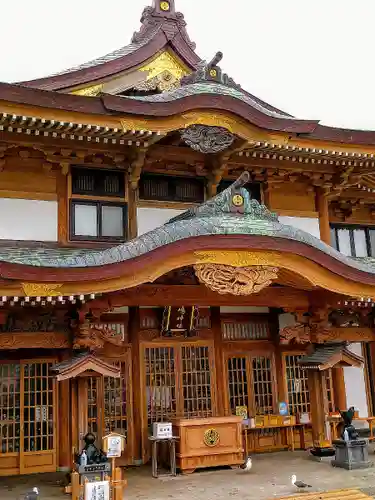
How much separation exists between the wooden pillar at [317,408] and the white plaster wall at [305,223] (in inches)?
150

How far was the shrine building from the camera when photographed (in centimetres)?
1061

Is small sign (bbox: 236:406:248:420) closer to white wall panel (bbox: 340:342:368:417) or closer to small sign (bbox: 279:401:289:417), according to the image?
small sign (bbox: 279:401:289:417)

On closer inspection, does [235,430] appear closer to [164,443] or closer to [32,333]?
[164,443]

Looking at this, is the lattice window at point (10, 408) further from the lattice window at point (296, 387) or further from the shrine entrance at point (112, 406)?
the lattice window at point (296, 387)

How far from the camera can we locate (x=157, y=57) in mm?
14867

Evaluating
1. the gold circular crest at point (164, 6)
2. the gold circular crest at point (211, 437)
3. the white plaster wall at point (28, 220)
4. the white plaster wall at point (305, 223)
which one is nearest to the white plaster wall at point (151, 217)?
the white plaster wall at point (28, 220)

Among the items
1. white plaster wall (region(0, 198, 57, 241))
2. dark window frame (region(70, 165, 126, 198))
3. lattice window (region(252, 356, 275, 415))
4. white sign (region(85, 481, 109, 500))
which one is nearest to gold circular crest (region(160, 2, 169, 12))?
dark window frame (region(70, 165, 126, 198))

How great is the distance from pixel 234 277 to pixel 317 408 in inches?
150

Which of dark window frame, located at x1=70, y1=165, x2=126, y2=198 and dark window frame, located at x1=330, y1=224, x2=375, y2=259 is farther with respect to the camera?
dark window frame, located at x1=330, y1=224, x2=375, y2=259

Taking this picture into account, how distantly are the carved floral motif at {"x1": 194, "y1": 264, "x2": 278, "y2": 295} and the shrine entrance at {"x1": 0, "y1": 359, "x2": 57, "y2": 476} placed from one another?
396 centimetres

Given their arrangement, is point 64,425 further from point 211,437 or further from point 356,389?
point 356,389

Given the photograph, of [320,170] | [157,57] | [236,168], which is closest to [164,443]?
[236,168]

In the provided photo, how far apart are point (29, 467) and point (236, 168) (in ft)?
26.4

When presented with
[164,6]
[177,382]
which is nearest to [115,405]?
[177,382]
